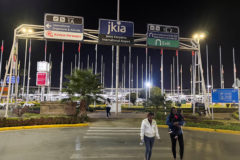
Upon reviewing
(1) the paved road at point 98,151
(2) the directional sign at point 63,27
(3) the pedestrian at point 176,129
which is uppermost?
(2) the directional sign at point 63,27

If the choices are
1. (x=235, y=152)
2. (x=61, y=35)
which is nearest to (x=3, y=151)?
(x=235, y=152)

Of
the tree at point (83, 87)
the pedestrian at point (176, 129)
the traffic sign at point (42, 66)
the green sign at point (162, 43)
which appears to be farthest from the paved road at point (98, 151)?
the traffic sign at point (42, 66)

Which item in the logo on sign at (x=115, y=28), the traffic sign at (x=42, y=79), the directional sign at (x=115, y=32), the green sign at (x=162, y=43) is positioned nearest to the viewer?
the directional sign at (x=115, y=32)

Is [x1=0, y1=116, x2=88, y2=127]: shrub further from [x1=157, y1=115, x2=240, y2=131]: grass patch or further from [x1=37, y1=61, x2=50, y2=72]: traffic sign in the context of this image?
[x1=37, y1=61, x2=50, y2=72]: traffic sign

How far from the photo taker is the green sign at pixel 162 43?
17234 mm

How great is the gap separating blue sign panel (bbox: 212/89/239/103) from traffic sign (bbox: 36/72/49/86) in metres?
19.3

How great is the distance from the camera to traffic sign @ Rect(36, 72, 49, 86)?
22998 millimetres

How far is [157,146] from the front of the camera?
7441mm

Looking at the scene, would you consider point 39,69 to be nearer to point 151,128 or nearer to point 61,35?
point 61,35

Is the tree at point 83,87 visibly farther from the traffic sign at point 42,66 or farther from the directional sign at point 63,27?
the traffic sign at point 42,66

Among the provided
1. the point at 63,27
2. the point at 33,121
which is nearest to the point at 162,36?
the point at 63,27

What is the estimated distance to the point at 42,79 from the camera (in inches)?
908

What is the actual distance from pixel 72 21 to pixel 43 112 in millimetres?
9610

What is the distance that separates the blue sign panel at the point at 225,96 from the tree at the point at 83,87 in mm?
10043
